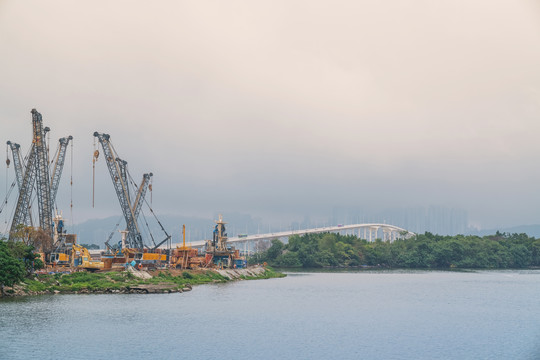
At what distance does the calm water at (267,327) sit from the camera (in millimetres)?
51438

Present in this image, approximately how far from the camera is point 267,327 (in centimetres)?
6575

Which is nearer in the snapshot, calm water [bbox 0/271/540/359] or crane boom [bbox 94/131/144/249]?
calm water [bbox 0/271/540/359]

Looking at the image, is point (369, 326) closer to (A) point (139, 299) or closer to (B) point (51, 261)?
(A) point (139, 299)

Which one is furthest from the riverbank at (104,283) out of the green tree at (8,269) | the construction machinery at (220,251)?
the construction machinery at (220,251)

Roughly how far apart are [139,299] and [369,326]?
127 feet

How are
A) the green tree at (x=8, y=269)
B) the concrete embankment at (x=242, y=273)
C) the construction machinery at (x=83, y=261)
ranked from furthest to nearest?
1. the concrete embankment at (x=242, y=273)
2. the construction machinery at (x=83, y=261)
3. the green tree at (x=8, y=269)

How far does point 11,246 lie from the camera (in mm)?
94188

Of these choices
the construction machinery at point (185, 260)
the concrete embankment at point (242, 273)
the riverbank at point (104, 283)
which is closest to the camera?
the riverbank at point (104, 283)

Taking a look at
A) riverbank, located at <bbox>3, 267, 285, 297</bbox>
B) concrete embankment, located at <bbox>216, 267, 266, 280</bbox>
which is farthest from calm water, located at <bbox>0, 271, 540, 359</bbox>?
concrete embankment, located at <bbox>216, 267, 266, 280</bbox>

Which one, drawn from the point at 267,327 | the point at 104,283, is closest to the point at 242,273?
the point at 104,283

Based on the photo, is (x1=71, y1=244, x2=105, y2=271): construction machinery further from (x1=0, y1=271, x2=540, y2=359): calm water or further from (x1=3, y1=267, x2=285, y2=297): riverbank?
(x1=0, y1=271, x2=540, y2=359): calm water

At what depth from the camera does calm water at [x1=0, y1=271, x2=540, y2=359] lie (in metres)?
51.4

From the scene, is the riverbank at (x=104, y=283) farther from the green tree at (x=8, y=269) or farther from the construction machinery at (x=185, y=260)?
the construction machinery at (x=185, y=260)

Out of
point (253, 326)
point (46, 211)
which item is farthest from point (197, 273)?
point (253, 326)
